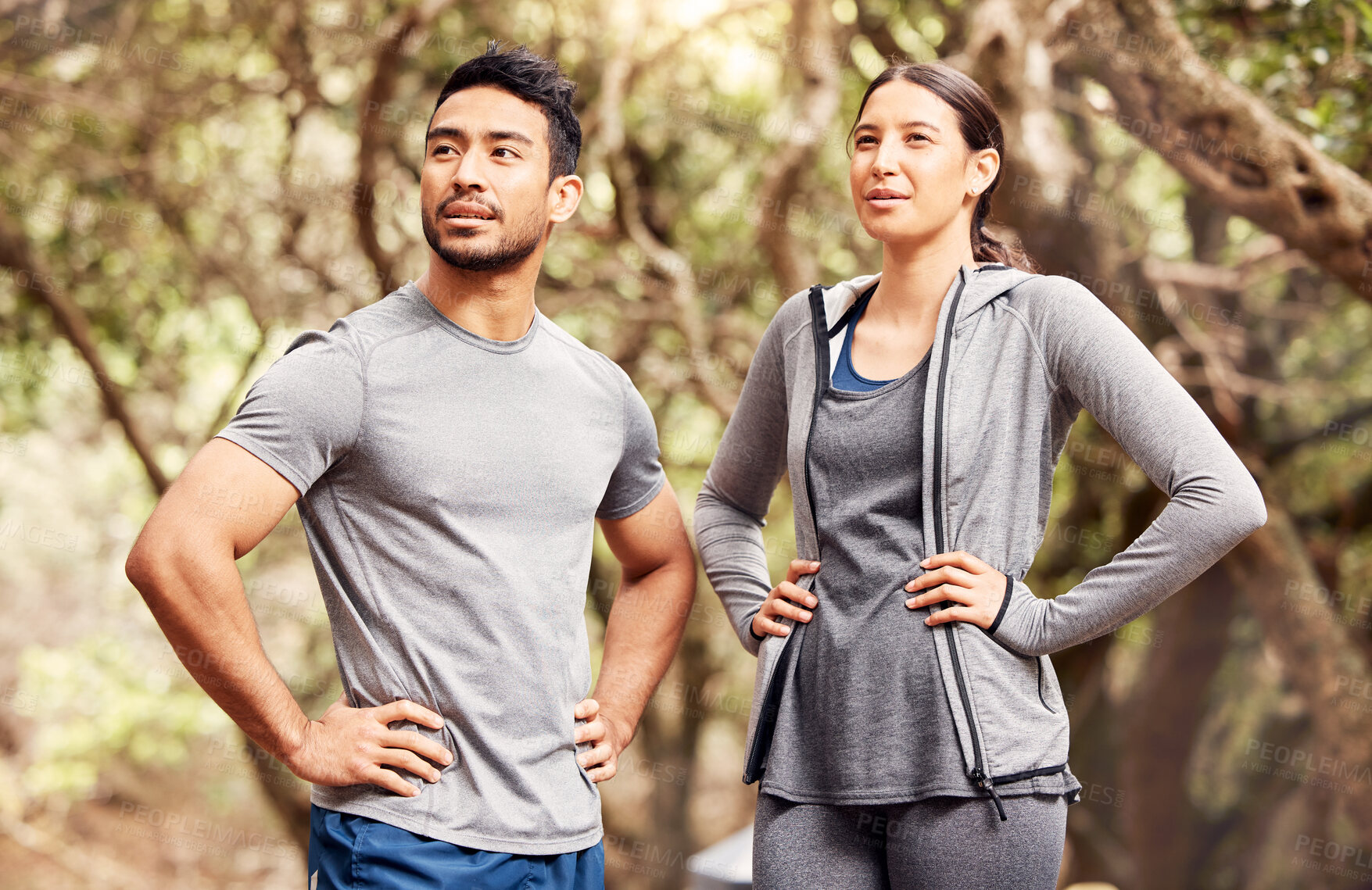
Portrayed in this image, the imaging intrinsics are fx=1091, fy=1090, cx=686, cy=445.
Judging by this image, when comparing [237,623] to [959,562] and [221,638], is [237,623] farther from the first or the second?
[959,562]

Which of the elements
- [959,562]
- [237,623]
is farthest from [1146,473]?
[237,623]

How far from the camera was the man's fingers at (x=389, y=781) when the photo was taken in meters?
1.53

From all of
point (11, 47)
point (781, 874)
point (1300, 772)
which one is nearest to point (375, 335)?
point (781, 874)

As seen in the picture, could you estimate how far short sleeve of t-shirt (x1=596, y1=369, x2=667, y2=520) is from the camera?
1.91 meters

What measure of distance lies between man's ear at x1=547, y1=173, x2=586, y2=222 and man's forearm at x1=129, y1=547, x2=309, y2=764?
0.74 metres

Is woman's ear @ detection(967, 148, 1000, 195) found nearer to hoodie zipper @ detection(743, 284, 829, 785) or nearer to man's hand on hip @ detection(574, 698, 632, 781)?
hoodie zipper @ detection(743, 284, 829, 785)

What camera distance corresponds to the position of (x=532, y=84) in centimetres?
174

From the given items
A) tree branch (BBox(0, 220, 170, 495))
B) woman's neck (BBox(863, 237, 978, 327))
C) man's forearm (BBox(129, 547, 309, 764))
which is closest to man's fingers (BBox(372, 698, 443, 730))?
man's forearm (BBox(129, 547, 309, 764))

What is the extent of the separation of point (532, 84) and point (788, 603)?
917 mm

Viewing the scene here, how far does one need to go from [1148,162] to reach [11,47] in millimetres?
5784

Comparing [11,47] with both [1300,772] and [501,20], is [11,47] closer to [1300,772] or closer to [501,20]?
[501,20]

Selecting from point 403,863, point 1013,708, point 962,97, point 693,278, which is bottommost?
point 403,863

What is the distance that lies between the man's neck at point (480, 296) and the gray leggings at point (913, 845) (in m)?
0.84

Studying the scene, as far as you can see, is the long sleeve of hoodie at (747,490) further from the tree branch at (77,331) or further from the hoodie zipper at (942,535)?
the tree branch at (77,331)
